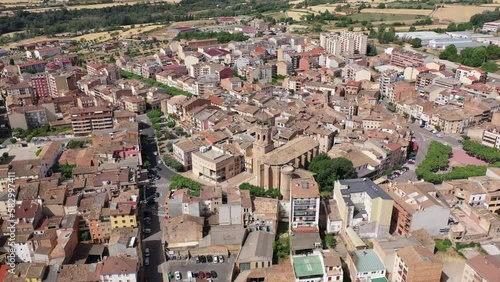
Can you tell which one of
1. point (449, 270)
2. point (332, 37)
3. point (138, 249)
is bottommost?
point (449, 270)

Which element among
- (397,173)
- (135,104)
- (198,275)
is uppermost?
(135,104)

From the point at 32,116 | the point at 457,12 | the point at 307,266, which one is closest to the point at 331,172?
the point at 307,266

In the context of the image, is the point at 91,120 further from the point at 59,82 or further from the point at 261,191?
the point at 261,191

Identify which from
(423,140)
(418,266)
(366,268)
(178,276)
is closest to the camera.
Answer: (418,266)

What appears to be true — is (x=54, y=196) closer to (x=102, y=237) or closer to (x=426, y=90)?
(x=102, y=237)

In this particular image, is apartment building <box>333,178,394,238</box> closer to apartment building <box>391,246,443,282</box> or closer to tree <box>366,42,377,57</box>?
apartment building <box>391,246,443,282</box>

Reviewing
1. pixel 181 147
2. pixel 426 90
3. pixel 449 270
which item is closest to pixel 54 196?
pixel 181 147
